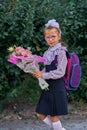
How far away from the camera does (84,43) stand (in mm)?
7051

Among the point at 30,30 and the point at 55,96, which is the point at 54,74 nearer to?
the point at 55,96

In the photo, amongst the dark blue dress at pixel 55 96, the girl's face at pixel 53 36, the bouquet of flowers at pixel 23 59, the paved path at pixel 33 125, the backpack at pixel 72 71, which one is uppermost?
the girl's face at pixel 53 36

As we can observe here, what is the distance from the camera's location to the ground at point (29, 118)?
6.23 m

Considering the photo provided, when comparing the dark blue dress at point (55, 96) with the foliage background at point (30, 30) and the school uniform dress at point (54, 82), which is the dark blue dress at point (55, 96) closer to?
the school uniform dress at point (54, 82)

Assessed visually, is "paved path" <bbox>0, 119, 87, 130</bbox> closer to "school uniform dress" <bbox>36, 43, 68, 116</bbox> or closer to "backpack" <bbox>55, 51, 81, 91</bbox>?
"school uniform dress" <bbox>36, 43, 68, 116</bbox>

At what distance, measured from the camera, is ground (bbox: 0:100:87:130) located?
6.23 m

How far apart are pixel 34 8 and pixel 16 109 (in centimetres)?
171

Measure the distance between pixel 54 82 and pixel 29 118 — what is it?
5.59ft

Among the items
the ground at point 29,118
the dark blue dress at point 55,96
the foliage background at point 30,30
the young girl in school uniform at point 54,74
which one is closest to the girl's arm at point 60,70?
the young girl in school uniform at point 54,74

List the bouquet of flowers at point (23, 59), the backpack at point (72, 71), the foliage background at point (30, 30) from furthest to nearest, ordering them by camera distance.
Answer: the foliage background at point (30, 30), the backpack at point (72, 71), the bouquet of flowers at point (23, 59)

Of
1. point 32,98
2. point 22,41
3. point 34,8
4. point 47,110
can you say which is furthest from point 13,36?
point 47,110

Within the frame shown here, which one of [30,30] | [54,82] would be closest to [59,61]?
[54,82]

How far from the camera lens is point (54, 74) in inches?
192

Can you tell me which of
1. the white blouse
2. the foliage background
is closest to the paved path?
the foliage background
